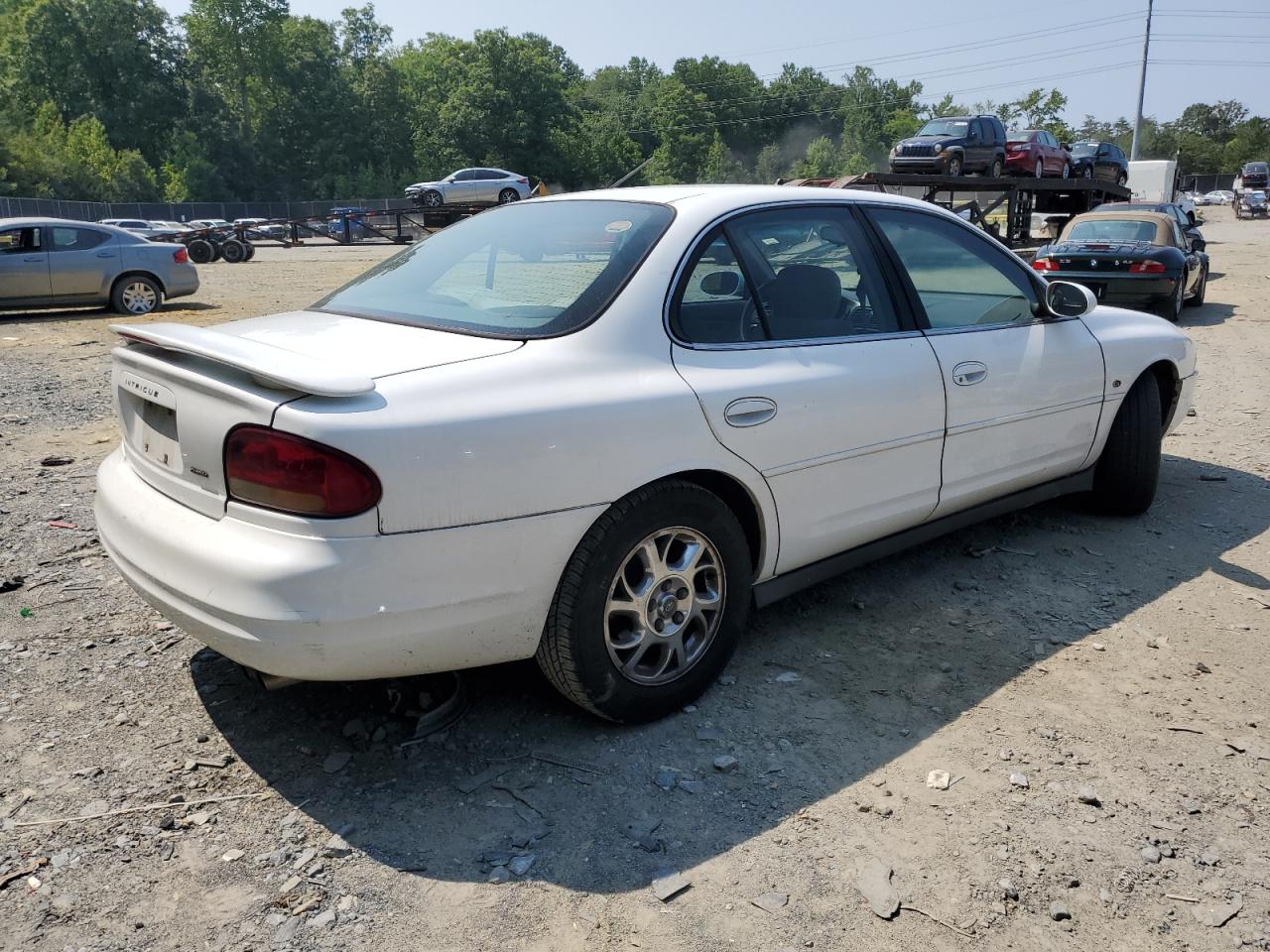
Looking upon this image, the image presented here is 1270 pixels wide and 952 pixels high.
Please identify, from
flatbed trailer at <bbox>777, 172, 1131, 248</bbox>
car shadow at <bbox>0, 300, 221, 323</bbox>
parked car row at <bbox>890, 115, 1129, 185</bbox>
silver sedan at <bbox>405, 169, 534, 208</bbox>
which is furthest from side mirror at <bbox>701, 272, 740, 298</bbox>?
silver sedan at <bbox>405, 169, 534, 208</bbox>

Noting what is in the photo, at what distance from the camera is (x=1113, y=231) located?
1384 centimetres

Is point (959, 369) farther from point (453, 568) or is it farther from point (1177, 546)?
point (453, 568)

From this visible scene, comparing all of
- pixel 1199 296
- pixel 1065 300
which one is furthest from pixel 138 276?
pixel 1199 296

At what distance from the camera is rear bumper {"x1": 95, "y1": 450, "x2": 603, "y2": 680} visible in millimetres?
2475

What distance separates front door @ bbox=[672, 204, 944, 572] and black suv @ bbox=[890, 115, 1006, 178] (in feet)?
65.3

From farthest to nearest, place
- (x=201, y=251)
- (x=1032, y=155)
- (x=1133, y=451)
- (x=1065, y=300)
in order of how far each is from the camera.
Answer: (x=201, y=251)
(x=1032, y=155)
(x=1133, y=451)
(x=1065, y=300)

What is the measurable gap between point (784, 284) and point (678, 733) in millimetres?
1574

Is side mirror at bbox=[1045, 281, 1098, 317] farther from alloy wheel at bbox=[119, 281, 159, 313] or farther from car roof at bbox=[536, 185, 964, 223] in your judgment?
alloy wheel at bbox=[119, 281, 159, 313]

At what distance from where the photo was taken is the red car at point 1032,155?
23.5m

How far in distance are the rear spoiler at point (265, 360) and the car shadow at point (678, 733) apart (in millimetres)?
1147

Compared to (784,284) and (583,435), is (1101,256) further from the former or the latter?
(583,435)

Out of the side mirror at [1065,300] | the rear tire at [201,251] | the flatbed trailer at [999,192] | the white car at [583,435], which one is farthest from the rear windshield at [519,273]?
the rear tire at [201,251]

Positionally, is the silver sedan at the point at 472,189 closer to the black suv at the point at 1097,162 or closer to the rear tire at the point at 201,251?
the rear tire at the point at 201,251

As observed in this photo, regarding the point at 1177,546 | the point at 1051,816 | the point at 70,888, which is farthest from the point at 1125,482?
the point at 70,888
